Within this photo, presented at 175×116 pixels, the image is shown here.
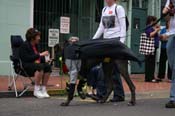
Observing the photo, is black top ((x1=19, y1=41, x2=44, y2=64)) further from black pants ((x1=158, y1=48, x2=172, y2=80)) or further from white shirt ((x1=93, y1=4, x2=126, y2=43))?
black pants ((x1=158, y1=48, x2=172, y2=80))

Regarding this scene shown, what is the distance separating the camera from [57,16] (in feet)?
53.7

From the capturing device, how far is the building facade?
48.4 feet

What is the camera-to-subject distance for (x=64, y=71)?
12.2 meters

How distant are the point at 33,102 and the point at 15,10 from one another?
5.58 meters

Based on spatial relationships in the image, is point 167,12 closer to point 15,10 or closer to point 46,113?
point 46,113

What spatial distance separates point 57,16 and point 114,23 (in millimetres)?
7339

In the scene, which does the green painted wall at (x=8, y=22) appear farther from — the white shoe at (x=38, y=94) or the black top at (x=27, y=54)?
the white shoe at (x=38, y=94)

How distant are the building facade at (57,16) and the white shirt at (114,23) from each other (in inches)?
235

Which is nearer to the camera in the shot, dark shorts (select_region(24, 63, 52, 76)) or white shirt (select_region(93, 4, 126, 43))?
white shirt (select_region(93, 4, 126, 43))

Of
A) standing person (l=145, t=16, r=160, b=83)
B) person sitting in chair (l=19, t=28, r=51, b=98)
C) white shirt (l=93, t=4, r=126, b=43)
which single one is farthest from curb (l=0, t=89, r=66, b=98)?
standing person (l=145, t=16, r=160, b=83)

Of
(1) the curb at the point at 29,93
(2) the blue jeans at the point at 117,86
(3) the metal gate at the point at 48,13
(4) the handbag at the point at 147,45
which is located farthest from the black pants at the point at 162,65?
(2) the blue jeans at the point at 117,86

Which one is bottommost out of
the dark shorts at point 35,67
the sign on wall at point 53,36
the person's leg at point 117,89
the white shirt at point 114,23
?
the person's leg at point 117,89

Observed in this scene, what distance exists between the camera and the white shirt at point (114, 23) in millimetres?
9109

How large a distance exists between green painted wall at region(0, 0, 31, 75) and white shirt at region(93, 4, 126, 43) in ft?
19.5
